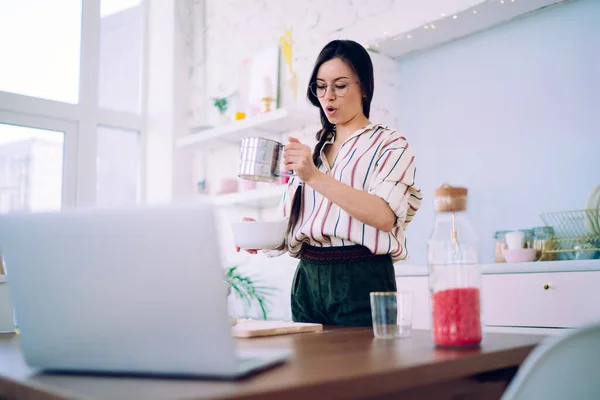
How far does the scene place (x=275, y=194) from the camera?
3.37 m

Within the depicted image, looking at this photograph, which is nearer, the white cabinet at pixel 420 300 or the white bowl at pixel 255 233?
the white bowl at pixel 255 233

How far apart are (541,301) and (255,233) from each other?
4.15ft

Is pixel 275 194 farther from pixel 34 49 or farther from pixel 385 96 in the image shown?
pixel 34 49

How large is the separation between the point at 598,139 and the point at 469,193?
1.98ft

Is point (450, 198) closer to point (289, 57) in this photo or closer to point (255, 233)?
point (289, 57)

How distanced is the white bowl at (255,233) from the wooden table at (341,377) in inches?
14.8

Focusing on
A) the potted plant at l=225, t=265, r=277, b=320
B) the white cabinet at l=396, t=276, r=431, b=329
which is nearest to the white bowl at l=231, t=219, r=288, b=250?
the white cabinet at l=396, t=276, r=431, b=329

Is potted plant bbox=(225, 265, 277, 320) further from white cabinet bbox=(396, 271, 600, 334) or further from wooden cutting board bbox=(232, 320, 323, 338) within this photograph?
wooden cutting board bbox=(232, 320, 323, 338)

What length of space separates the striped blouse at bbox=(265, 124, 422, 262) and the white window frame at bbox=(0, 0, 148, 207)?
2.88 meters

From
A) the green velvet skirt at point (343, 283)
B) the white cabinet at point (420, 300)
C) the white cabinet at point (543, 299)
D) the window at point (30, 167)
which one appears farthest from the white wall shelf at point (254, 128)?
the green velvet skirt at point (343, 283)

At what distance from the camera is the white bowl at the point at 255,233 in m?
1.34

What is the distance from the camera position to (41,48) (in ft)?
13.9

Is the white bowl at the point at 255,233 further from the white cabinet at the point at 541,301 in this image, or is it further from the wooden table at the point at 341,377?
the white cabinet at the point at 541,301

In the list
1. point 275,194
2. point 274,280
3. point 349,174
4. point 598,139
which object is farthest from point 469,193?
A: point 349,174
